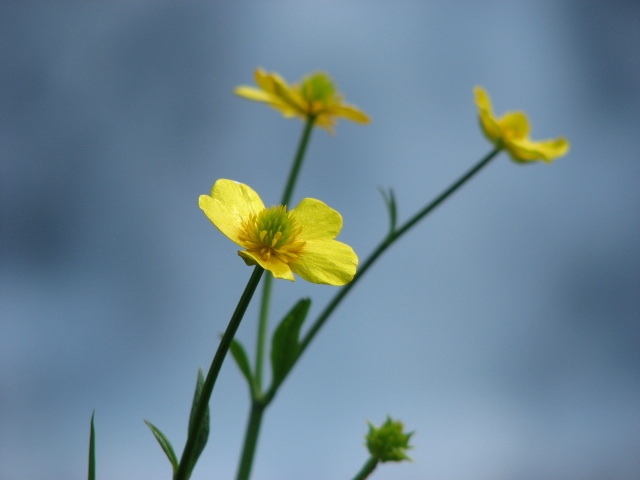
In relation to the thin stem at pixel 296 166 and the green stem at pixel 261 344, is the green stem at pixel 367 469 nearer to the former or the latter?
the green stem at pixel 261 344

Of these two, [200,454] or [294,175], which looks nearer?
[200,454]

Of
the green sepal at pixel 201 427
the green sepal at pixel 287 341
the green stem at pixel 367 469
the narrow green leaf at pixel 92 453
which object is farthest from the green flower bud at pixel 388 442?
the narrow green leaf at pixel 92 453

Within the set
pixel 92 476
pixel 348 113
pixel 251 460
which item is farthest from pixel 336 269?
pixel 348 113

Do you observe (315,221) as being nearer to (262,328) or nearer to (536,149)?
(262,328)

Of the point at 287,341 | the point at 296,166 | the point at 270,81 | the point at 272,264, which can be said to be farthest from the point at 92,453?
the point at 270,81

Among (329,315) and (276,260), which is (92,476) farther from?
(329,315)

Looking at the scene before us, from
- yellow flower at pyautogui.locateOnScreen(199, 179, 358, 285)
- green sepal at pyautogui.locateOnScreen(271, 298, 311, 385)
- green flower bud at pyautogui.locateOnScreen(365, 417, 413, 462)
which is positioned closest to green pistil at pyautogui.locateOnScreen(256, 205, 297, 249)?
yellow flower at pyautogui.locateOnScreen(199, 179, 358, 285)

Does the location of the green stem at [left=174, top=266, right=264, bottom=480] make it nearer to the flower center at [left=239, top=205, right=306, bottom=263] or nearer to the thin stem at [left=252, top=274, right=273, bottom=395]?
the flower center at [left=239, top=205, right=306, bottom=263]
